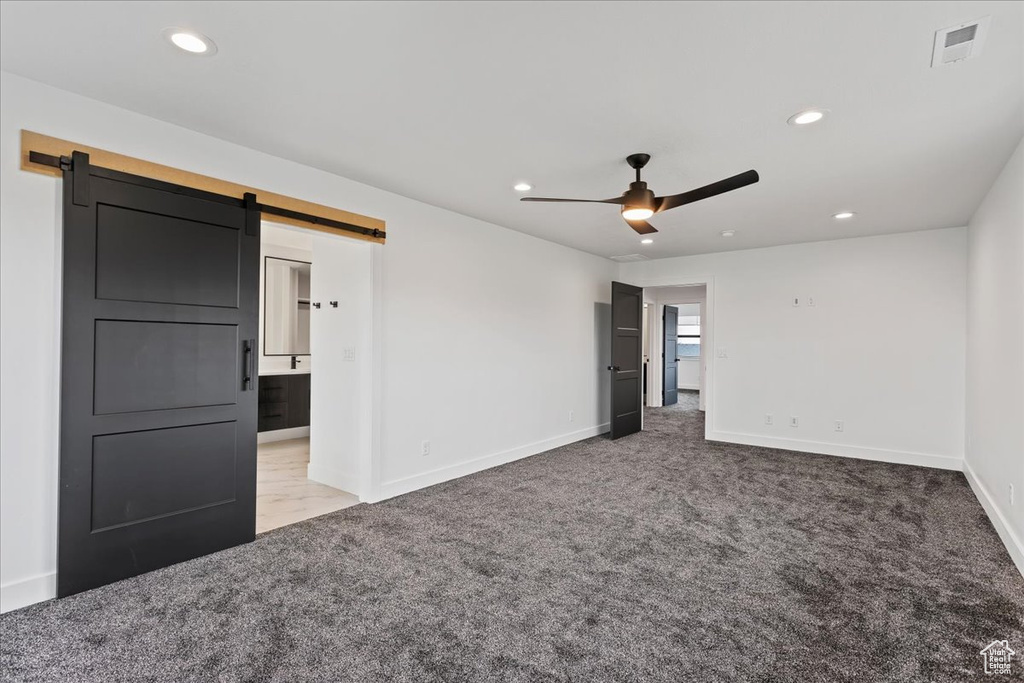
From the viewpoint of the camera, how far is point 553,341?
5746 millimetres

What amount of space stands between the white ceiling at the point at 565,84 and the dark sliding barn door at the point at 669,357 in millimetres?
6184

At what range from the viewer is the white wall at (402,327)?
227 cm

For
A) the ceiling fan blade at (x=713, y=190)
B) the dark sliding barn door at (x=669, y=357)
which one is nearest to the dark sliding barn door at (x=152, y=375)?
the ceiling fan blade at (x=713, y=190)

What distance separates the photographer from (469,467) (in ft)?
15.1

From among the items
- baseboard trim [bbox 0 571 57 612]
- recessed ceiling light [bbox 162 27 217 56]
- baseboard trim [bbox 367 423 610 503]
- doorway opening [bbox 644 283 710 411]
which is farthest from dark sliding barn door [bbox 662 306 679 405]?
baseboard trim [bbox 0 571 57 612]

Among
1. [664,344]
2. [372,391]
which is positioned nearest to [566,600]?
[372,391]

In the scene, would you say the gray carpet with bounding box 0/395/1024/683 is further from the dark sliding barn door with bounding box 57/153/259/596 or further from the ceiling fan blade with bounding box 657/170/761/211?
the ceiling fan blade with bounding box 657/170/761/211

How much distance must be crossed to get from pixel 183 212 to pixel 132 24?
42.0 inches

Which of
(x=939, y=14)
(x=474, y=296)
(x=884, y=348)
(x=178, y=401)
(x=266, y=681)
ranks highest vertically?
(x=939, y=14)

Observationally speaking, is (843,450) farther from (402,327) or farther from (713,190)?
(402,327)

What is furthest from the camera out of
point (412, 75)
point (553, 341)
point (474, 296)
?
point (553, 341)

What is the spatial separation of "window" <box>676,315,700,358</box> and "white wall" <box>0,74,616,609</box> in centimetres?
659

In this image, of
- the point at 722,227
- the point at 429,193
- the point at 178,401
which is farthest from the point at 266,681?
the point at 722,227

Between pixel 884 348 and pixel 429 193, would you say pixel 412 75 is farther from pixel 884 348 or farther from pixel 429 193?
pixel 884 348
